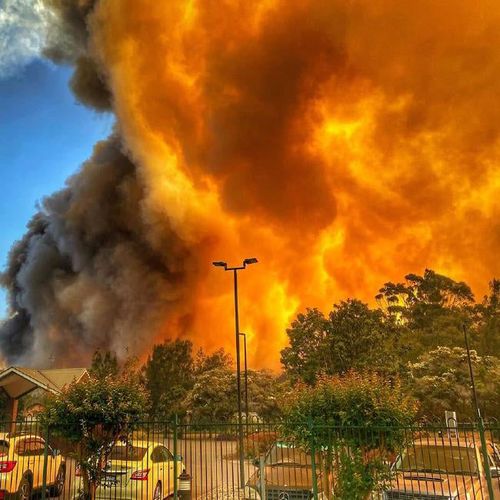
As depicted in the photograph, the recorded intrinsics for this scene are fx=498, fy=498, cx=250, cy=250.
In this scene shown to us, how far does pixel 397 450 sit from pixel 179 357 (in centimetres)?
4853

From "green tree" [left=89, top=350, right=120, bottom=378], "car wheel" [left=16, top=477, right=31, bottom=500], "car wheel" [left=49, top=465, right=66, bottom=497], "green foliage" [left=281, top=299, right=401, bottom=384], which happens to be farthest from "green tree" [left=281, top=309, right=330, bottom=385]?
"car wheel" [left=16, top=477, right=31, bottom=500]

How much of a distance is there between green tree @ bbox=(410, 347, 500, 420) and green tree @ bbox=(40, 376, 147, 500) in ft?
101

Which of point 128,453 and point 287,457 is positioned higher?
point 128,453

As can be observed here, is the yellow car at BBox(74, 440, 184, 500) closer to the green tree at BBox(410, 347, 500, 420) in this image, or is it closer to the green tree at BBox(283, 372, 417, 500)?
the green tree at BBox(283, 372, 417, 500)

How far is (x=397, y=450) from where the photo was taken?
9633 millimetres

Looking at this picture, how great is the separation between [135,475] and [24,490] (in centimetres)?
292

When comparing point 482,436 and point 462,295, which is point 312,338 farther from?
point 482,436

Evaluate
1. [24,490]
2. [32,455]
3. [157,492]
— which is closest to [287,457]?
[157,492]

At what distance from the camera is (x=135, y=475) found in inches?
421

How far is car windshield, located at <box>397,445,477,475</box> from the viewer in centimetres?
903

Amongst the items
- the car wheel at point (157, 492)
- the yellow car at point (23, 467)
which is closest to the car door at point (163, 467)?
the car wheel at point (157, 492)

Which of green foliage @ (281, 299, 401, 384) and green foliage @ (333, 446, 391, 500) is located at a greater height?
green foliage @ (281, 299, 401, 384)

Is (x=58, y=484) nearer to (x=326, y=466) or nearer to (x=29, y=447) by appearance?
(x=29, y=447)

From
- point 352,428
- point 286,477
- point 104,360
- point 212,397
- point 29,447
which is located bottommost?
point 286,477
